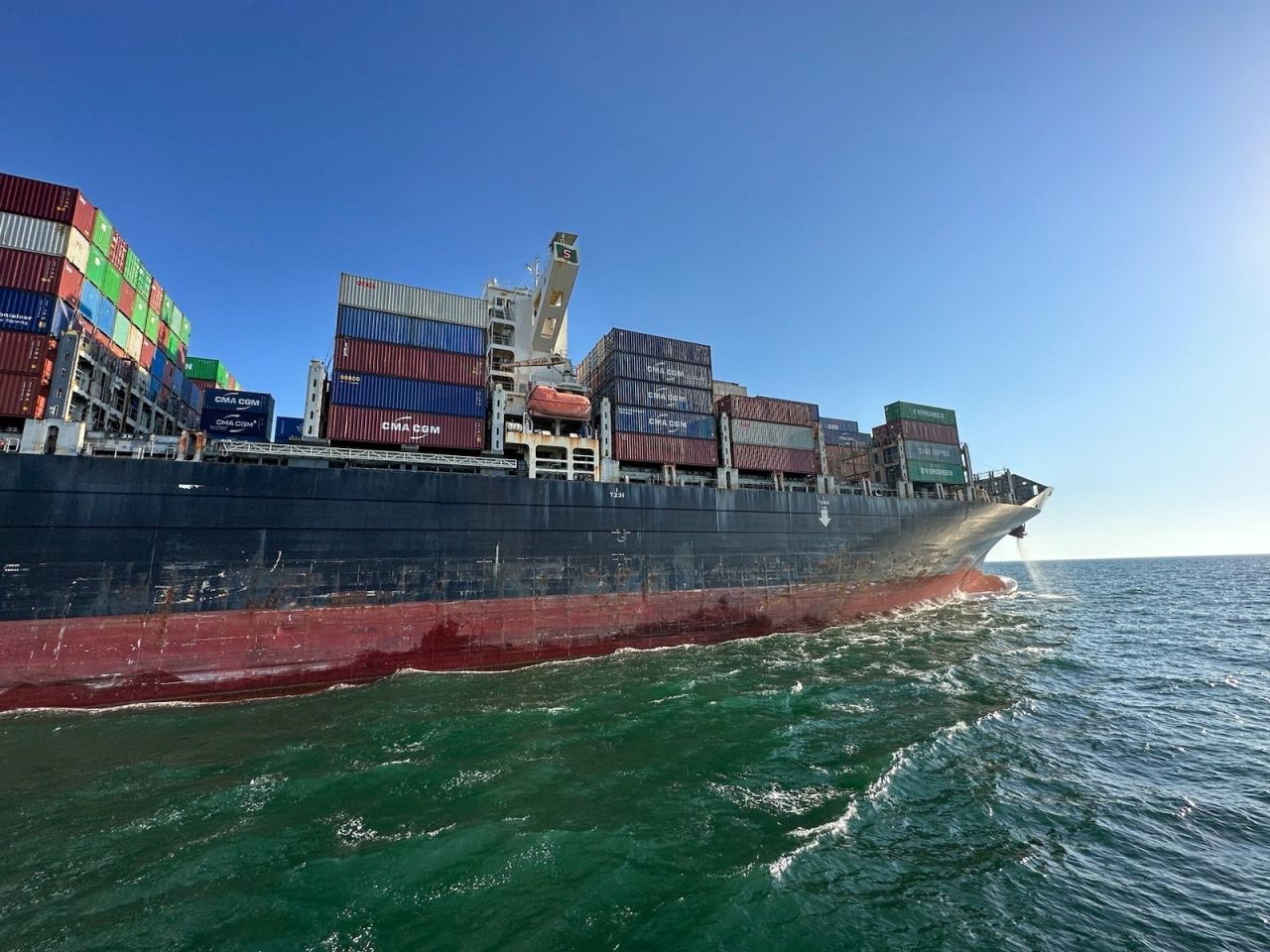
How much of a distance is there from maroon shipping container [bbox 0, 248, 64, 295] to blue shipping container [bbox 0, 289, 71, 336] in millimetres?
258

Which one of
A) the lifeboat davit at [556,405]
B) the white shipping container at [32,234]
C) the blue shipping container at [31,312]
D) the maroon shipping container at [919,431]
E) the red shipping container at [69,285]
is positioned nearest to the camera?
the blue shipping container at [31,312]

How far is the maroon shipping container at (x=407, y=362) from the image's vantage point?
22.1 meters

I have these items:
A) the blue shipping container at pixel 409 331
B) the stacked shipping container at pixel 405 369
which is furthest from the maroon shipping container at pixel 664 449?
the blue shipping container at pixel 409 331

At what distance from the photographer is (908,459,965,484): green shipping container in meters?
37.1

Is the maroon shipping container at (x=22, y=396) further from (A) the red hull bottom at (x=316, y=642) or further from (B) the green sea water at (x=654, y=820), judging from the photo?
(B) the green sea water at (x=654, y=820)

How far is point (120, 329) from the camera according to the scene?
70.1 ft

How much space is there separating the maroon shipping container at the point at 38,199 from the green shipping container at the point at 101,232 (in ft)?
3.86

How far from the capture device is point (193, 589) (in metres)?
16.1

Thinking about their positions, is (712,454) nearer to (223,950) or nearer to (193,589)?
(193,589)

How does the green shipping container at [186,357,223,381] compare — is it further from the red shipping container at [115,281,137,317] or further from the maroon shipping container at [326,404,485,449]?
the maroon shipping container at [326,404,485,449]

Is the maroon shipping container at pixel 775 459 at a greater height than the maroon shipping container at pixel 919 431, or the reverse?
the maroon shipping container at pixel 919 431

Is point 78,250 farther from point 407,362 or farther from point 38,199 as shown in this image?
point 407,362

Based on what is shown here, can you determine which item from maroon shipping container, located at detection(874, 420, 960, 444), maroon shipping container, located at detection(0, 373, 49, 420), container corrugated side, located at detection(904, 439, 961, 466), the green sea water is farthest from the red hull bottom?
maroon shipping container, located at detection(874, 420, 960, 444)

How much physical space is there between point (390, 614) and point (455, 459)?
22.2 ft
